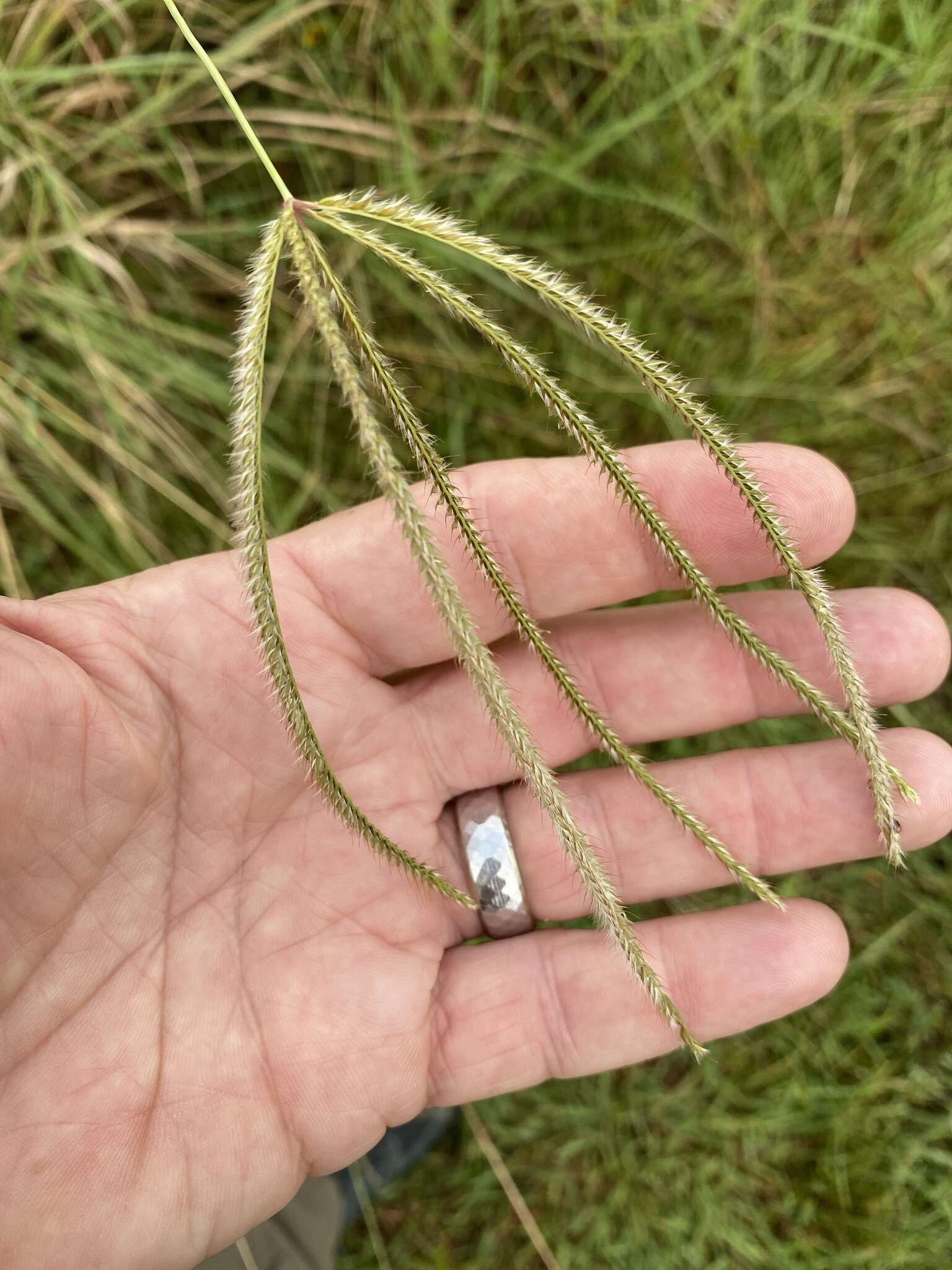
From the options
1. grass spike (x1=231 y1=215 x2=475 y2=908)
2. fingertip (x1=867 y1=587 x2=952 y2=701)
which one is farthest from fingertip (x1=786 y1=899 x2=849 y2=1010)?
grass spike (x1=231 y1=215 x2=475 y2=908)

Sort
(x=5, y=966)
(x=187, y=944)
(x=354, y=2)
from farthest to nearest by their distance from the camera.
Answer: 1. (x=354, y=2)
2. (x=187, y=944)
3. (x=5, y=966)

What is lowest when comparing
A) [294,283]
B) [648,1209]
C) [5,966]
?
[648,1209]

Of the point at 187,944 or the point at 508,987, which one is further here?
the point at 508,987

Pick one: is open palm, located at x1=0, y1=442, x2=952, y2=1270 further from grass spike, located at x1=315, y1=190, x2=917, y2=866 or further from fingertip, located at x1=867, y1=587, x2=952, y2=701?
grass spike, located at x1=315, y1=190, x2=917, y2=866

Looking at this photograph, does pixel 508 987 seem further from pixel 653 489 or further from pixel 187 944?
pixel 653 489

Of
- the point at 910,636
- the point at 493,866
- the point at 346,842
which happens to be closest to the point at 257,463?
the point at 346,842

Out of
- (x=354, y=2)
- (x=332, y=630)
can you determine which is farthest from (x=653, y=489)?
(x=354, y=2)
